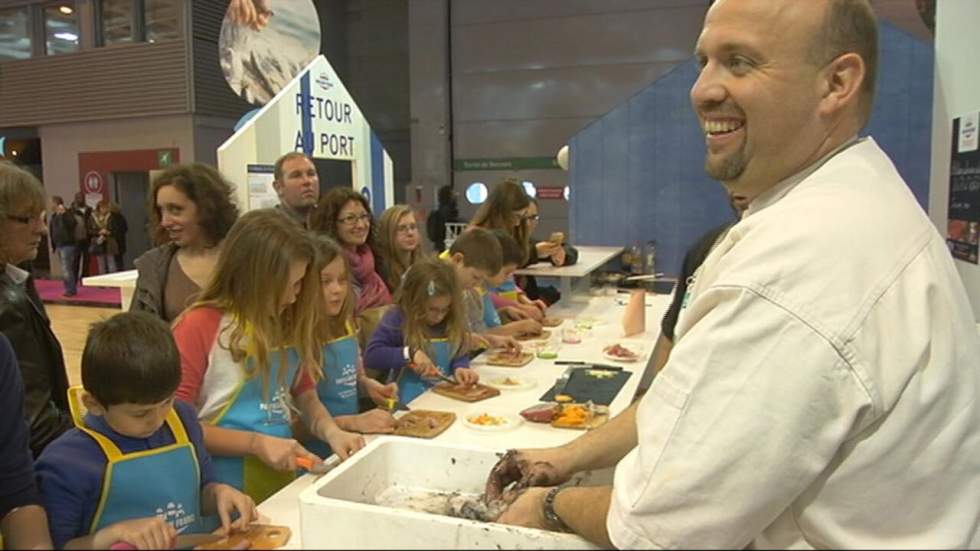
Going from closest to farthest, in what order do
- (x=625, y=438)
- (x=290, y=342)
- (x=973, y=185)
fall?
(x=625, y=438), (x=290, y=342), (x=973, y=185)

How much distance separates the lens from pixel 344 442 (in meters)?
2.01

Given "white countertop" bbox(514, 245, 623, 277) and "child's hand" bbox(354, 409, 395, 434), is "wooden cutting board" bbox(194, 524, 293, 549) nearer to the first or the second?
"child's hand" bbox(354, 409, 395, 434)

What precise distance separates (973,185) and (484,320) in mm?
2293

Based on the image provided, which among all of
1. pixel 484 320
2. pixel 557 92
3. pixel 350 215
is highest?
pixel 557 92

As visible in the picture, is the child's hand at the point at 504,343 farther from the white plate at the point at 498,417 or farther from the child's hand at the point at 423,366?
the white plate at the point at 498,417

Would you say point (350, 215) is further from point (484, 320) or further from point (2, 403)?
point (2, 403)

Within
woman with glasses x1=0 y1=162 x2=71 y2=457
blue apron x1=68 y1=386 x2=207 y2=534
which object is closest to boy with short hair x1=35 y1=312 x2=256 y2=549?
blue apron x1=68 y1=386 x2=207 y2=534

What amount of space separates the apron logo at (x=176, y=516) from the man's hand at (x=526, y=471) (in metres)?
0.68

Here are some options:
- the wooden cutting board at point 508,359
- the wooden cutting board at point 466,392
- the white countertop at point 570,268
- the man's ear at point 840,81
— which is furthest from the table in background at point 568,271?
the man's ear at point 840,81

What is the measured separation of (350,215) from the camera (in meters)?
3.86

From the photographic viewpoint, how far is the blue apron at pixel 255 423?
79.3 inches

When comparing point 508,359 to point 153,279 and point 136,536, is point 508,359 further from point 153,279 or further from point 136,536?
point 136,536

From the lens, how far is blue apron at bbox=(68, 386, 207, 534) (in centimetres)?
157

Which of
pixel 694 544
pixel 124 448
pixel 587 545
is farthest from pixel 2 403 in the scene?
pixel 694 544
